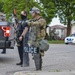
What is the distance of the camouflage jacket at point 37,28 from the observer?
8625mm

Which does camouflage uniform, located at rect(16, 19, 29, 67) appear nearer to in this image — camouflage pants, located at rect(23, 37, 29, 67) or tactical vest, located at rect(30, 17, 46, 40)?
camouflage pants, located at rect(23, 37, 29, 67)

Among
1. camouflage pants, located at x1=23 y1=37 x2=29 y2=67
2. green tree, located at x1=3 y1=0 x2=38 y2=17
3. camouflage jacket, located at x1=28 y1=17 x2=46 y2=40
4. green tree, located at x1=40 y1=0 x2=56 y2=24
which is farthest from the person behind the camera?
green tree, located at x1=3 y1=0 x2=38 y2=17

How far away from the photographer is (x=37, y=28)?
8.70m

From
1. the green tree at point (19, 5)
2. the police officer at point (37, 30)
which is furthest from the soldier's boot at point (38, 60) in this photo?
the green tree at point (19, 5)

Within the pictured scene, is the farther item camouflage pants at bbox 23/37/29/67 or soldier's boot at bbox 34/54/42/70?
camouflage pants at bbox 23/37/29/67

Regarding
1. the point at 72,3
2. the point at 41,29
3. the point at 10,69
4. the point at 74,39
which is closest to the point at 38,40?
the point at 41,29

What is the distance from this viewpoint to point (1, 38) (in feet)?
36.4

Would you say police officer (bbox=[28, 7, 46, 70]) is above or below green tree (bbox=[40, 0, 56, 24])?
below

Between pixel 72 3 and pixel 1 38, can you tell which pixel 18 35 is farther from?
pixel 72 3

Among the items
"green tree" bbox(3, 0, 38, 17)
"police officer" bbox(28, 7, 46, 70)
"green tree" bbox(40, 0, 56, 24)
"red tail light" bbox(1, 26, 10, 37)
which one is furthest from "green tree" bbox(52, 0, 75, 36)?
"police officer" bbox(28, 7, 46, 70)

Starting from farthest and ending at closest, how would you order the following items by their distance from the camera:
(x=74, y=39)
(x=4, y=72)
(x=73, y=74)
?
(x=74, y=39)
(x=4, y=72)
(x=73, y=74)

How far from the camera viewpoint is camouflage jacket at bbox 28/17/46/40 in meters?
8.62

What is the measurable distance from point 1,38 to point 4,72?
2130mm

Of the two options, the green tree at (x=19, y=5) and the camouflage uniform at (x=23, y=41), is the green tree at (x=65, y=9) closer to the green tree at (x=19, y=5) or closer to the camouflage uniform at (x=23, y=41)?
the green tree at (x=19, y=5)
